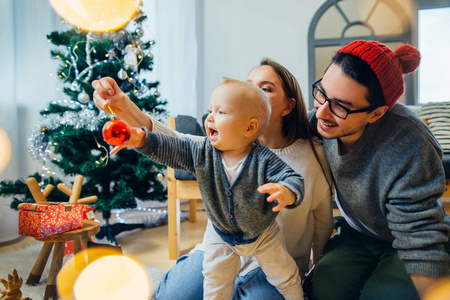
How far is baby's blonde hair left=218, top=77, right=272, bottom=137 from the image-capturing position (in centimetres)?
85

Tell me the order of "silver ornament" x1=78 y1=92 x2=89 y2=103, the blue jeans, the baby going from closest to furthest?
the baby < the blue jeans < "silver ornament" x1=78 y1=92 x2=89 y2=103

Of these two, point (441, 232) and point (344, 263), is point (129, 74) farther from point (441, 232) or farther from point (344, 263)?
point (441, 232)

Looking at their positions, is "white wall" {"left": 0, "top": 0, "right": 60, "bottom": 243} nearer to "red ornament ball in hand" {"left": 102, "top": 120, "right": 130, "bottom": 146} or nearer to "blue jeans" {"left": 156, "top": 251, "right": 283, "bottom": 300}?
"blue jeans" {"left": 156, "top": 251, "right": 283, "bottom": 300}

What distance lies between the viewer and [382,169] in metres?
0.98

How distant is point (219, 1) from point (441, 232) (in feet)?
10.5

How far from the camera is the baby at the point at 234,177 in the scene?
2.73 ft

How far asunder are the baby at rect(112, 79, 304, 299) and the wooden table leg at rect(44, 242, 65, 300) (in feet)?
2.56

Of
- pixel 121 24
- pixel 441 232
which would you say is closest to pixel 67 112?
pixel 121 24

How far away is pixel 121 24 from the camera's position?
2.12m

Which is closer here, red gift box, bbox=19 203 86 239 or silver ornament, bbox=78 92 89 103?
red gift box, bbox=19 203 86 239

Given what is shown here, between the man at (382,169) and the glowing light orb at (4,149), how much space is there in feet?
6.13

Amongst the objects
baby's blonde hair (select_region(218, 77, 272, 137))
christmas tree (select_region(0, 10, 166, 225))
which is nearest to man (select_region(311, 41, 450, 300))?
baby's blonde hair (select_region(218, 77, 272, 137))

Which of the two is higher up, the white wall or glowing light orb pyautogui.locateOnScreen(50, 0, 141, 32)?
glowing light orb pyautogui.locateOnScreen(50, 0, 141, 32)

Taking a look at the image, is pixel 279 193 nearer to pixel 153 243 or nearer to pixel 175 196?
pixel 175 196
